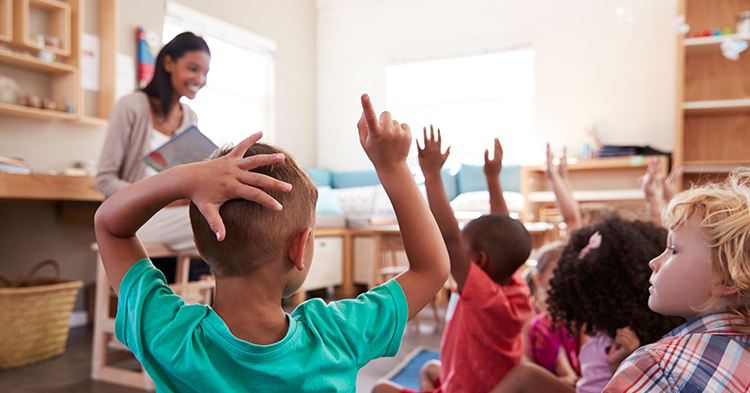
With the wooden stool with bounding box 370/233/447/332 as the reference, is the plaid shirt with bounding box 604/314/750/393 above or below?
above

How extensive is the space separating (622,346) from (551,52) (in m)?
4.16

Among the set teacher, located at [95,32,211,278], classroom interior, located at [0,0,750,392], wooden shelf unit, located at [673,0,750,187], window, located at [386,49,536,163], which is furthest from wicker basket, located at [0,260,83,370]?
wooden shelf unit, located at [673,0,750,187]

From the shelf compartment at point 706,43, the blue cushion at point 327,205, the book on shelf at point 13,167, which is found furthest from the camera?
the blue cushion at point 327,205

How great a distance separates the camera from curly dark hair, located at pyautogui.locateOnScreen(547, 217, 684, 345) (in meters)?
1.13

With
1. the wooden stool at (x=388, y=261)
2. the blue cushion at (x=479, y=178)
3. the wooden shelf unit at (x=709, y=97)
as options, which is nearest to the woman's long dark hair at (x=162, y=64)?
the wooden stool at (x=388, y=261)

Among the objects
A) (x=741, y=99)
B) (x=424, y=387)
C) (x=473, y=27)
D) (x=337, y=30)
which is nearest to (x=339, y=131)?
(x=337, y=30)

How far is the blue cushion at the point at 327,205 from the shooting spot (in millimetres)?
4746

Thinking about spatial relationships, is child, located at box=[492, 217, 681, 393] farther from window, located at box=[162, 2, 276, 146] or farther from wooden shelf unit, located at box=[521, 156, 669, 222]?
window, located at box=[162, 2, 276, 146]

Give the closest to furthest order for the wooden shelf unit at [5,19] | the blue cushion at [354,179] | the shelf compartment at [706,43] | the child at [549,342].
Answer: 1. the child at [549,342]
2. the wooden shelf unit at [5,19]
3. the shelf compartment at [706,43]
4. the blue cushion at [354,179]

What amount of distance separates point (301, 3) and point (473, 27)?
6.28 feet

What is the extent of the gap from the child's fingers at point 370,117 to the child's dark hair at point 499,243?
65 centimetres

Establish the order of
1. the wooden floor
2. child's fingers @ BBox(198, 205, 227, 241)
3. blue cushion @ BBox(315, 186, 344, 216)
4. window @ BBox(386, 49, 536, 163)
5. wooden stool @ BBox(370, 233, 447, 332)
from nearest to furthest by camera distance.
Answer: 1. child's fingers @ BBox(198, 205, 227, 241)
2. the wooden floor
3. wooden stool @ BBox(370, 233, 447, 332)
4. blue cushion @ BBox(315, 186, 344, 216)
5. window @ BBox(386, 49, 536, 163)

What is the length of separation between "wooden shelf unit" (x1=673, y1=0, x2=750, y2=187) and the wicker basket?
397cm

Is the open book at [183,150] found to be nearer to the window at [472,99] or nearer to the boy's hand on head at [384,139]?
the boy's hand on head at [384,139]
